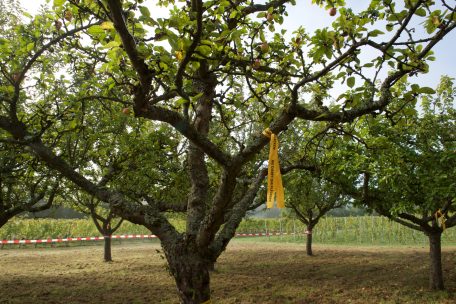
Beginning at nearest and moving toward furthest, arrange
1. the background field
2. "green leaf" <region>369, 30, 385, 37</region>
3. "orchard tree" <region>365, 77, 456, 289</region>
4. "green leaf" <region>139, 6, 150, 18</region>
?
"green leaf" <region>139, 6, 150, 18</region>, "green leaf" <region>369, 30, 385, 37</region>, "orchard tree" <region>365, 77, 456, 289</region>, the background field

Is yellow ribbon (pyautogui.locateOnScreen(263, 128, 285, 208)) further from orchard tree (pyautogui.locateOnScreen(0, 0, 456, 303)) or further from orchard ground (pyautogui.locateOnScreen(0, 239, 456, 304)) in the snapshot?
orchard ground (pyautogui.locateOnScreen(0, 239, 456, 304))

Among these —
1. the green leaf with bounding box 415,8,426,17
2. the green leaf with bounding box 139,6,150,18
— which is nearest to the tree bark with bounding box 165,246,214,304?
the green leaf with bounding box 139,6,150,18

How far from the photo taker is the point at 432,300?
8703 millimetres

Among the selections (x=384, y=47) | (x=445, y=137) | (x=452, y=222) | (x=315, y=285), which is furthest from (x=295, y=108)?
(x=315, y=285)

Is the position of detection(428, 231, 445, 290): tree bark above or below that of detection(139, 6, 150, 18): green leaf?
below

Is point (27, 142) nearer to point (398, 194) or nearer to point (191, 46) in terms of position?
point (191, 46)

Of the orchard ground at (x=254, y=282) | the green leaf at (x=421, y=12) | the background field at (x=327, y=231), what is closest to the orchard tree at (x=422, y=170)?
the orchard ground at (x=254, y=282)

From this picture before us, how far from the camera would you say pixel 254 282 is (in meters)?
12.1

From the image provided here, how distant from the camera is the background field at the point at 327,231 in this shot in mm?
27969

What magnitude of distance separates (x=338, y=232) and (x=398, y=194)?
2820cm

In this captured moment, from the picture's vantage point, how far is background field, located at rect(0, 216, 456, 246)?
27969mm

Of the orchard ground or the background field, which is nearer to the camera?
the orchard ground

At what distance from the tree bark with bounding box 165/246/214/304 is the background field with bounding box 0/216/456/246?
78.5 feet

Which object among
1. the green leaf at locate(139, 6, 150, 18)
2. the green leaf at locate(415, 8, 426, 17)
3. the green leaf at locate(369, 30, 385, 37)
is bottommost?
the green leaf at locate(139, 6, 150, 18)
